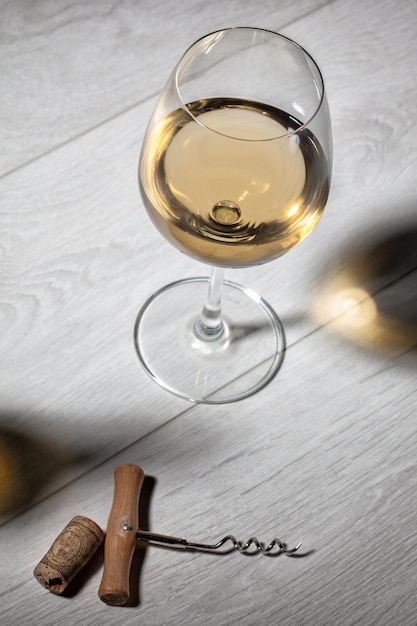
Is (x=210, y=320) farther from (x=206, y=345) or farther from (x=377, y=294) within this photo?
(x=377, y=294)

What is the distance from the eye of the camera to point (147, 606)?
2.70ft

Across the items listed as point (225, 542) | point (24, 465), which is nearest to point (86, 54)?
point (24, 465)

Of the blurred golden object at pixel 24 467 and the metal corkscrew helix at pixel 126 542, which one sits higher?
the blurred golden object at pixel 24 467

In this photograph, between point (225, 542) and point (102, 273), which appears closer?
point (225, 542)

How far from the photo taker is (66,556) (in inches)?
31.7

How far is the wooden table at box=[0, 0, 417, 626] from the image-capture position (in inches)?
33.3

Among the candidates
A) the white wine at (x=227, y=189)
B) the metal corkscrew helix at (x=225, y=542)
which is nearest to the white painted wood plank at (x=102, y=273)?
the metal corkscrew helix at (x=225, y=542)

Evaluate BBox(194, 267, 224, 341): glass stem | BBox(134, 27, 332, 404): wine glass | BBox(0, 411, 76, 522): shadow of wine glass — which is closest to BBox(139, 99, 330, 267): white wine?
BBox(134, 27, 332, 404): wine glass

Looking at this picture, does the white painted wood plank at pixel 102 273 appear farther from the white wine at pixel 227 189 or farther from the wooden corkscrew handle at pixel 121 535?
the white wine at pixel 227 189

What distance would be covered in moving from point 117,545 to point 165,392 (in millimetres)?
191

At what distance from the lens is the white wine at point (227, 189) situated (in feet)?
2.56

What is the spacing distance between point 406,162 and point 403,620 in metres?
0.56

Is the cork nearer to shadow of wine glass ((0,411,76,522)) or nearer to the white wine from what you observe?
shadow of wine glass ((0,411,76,522))

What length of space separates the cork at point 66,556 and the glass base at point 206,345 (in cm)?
19
